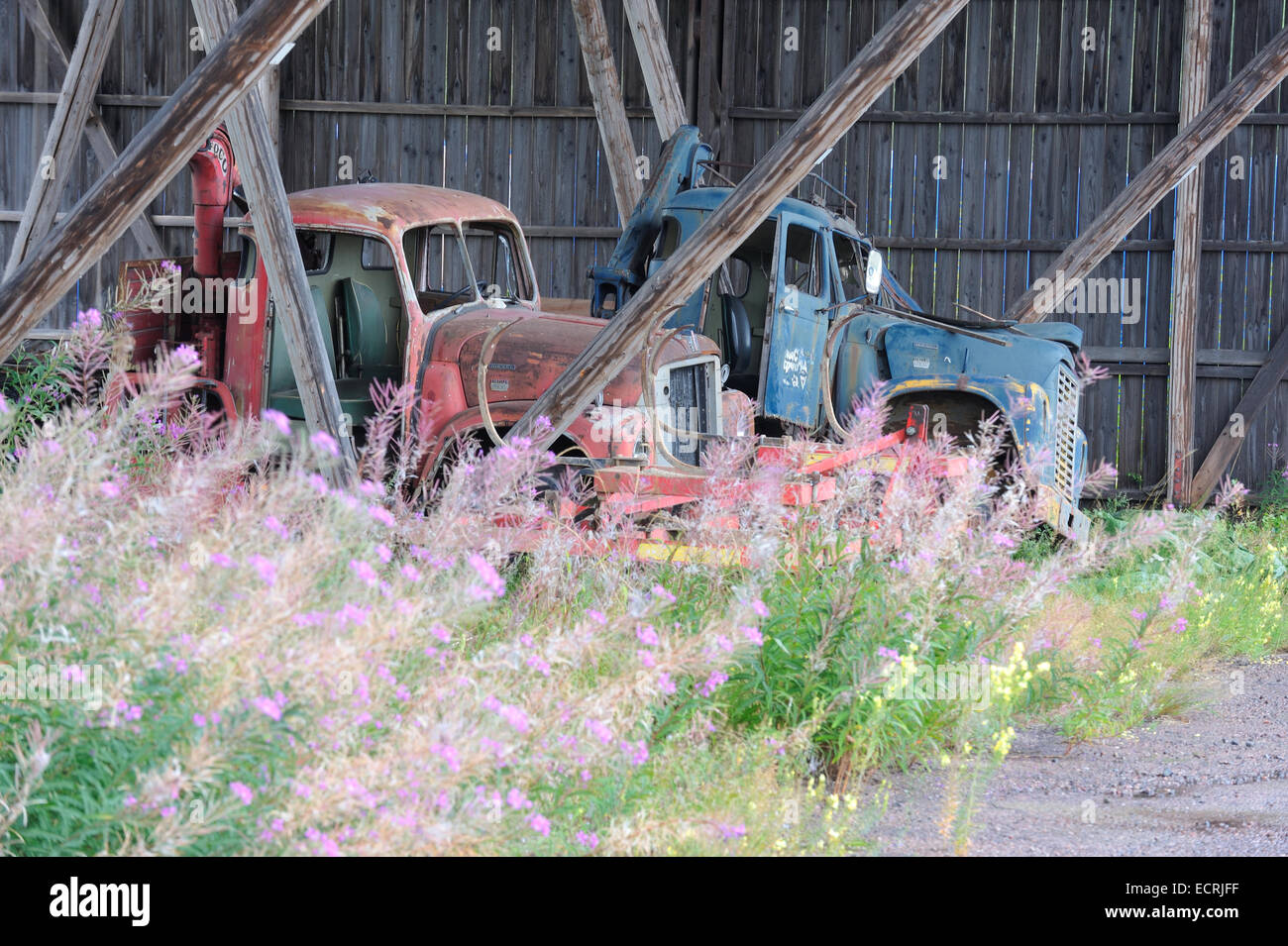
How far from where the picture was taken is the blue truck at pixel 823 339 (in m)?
7.34

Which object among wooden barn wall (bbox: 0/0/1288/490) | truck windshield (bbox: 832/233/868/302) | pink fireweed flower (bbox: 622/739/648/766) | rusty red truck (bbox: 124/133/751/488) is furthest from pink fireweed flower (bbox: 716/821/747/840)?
wooden barn wall (bbox: 0/0/1288/490)

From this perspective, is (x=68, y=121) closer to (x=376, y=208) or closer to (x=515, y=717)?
(x=376, y=208)

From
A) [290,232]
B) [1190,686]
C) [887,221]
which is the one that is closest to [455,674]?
[290,232]

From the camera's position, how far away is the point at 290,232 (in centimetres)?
540

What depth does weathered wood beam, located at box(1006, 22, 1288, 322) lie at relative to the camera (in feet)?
25.3

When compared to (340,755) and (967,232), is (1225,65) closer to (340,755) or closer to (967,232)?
(967,232)

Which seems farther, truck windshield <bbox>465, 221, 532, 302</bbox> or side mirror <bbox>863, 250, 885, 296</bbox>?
side mirror <bbox>863, 250, 885, 296</bbox>

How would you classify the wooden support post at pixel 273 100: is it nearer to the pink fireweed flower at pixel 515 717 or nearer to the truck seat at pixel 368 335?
the truck seat at pixel 368 335

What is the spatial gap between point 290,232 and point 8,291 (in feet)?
4.13

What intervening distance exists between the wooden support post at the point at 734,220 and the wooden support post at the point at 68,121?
5.63 m

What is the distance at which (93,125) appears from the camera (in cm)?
1081

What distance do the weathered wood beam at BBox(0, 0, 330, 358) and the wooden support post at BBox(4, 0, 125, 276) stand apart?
16.6ft

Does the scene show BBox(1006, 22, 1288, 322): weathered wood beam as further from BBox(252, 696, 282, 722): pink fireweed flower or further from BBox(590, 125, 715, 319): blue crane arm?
BBox(252, 696, 282, 722): pink fireweed flower

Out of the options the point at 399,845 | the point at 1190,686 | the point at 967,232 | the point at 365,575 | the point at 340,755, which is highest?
the point at 967,232
